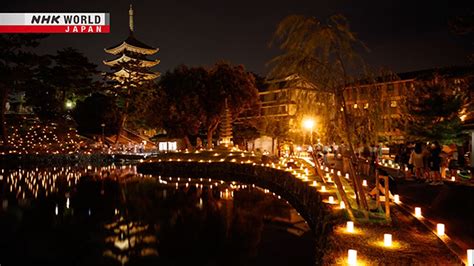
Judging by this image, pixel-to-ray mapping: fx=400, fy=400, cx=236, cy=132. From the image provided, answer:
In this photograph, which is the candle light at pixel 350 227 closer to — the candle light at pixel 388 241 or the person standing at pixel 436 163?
the candle light at pixel 388 241

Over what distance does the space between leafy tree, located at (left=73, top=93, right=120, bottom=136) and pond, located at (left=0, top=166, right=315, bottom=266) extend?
92.1 feet

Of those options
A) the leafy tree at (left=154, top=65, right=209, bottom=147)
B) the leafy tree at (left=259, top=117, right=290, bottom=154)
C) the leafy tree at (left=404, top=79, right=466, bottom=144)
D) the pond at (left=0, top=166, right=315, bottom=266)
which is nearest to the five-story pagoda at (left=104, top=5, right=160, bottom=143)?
the leafy tree at (left=154, top=65, right=209, bottom=147)

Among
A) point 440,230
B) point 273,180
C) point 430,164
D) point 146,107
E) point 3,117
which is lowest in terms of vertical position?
point 273,180

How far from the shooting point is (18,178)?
74.6 ft

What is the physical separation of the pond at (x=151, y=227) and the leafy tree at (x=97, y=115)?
1106 inches

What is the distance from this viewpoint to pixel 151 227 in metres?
10.9

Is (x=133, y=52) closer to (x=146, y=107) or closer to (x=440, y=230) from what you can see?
(x=146, y=107)

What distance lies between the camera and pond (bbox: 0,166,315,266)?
8.33 m

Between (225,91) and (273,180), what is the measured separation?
49.7 ft

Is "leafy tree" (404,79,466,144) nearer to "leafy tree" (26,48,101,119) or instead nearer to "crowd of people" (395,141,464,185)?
A: "crowd of people" (395,141,464,185)

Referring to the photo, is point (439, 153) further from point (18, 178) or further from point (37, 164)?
point (37, 164)

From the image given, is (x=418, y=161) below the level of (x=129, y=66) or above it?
below

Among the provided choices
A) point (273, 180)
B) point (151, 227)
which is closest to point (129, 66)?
point (273, 180)

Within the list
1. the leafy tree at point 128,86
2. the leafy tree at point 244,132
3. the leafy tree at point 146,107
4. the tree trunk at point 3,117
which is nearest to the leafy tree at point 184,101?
the leafy tree at point 146,107
